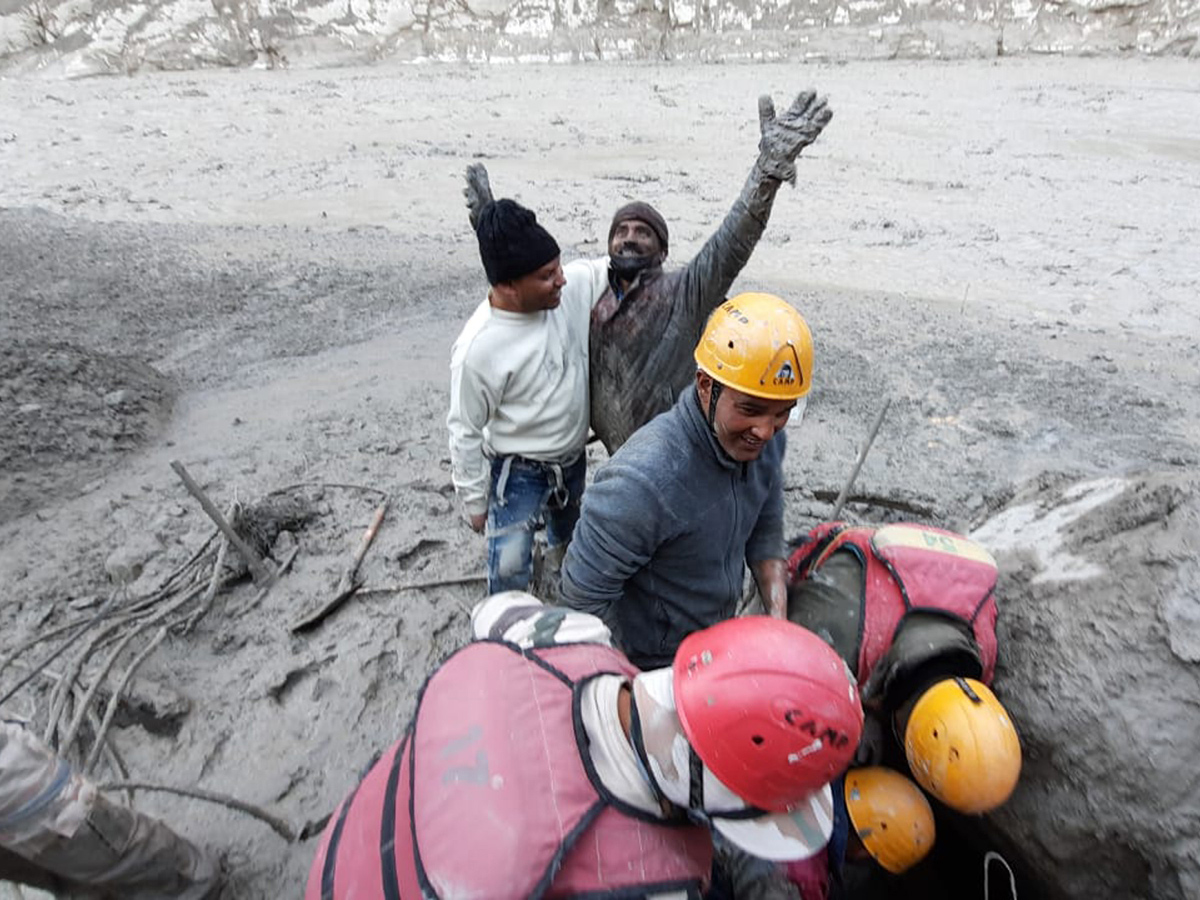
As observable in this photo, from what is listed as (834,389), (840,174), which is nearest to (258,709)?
(834,389)

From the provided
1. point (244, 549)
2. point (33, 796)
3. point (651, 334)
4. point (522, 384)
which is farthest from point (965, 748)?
point (244, 549)

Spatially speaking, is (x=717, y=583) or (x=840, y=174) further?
A: (x=840, y=174)

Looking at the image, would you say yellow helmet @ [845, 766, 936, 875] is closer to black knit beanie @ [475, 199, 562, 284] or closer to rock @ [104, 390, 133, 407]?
black knit beanie @ [475, 199, 562, 284]

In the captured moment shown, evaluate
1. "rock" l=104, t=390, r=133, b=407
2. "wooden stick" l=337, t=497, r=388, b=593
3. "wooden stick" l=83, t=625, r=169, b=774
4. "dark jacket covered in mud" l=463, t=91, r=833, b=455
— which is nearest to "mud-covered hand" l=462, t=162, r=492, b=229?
"dark jacket covered in mud" l=463, t=91, r=833, b=455

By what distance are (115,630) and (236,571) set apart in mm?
518

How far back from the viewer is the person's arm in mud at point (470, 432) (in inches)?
94.7

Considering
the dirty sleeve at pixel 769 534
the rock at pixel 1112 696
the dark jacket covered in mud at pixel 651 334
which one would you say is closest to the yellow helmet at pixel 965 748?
the rock at pixel 1112 696

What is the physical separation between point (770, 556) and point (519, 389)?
0.97 metres

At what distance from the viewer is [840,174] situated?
29.6 feet

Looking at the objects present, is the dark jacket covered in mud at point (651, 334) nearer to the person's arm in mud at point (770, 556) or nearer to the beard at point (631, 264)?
the beard at point (631, 264)

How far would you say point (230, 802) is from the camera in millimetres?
2457

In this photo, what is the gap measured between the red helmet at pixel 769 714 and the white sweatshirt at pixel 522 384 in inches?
53.3

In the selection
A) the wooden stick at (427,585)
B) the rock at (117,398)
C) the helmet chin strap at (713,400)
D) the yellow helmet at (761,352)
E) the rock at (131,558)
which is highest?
the yellow helmet at (761,352)

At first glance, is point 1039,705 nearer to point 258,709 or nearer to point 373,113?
point 258,709
